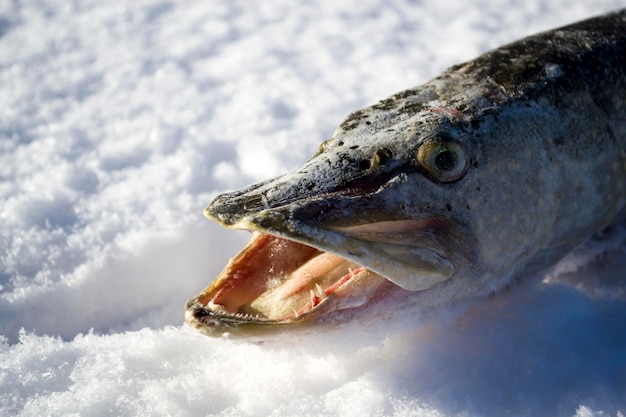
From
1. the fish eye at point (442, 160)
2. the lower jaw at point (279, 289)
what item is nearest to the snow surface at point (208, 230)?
the lower jaw at point (279, 289)

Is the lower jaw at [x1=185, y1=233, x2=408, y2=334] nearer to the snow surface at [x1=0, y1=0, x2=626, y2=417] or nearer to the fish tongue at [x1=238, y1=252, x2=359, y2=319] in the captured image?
the fish tongue at [x1=238, y1=252, x2=359, y2=319]

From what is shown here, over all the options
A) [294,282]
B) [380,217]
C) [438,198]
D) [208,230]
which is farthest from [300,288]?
[208,230]

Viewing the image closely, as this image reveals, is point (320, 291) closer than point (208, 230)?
Yes

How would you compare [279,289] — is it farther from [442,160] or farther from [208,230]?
[208,230]

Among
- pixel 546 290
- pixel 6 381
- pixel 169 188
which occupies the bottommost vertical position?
pixel 546 290

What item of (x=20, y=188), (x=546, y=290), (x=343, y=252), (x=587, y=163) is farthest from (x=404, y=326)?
(x=20, y=188)

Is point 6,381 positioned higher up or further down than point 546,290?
higher up

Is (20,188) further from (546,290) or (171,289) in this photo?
(546,290)
